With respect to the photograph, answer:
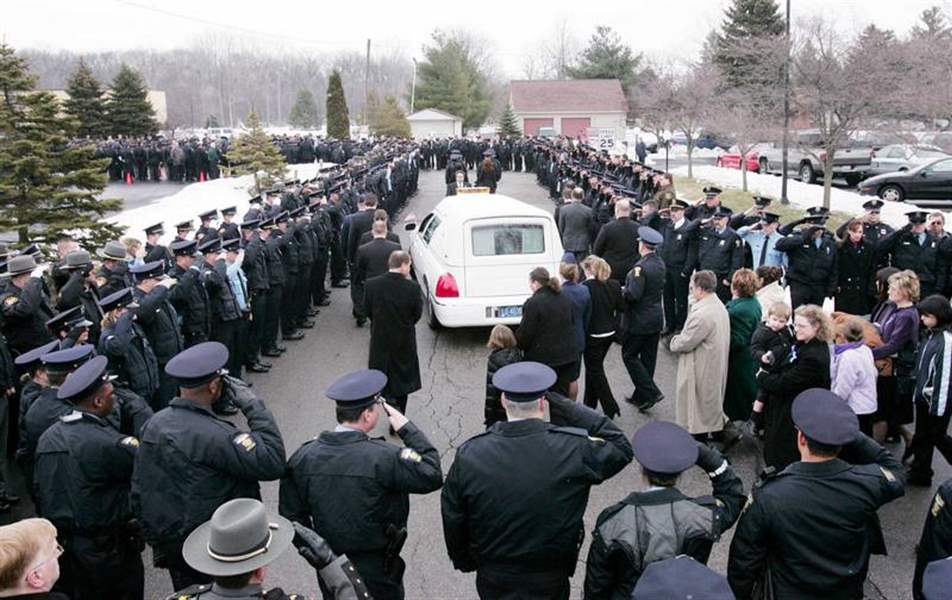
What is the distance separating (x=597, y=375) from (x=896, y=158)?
73.9ft

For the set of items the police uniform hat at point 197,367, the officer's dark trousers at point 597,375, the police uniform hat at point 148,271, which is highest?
the police uniform hat at point 148,271

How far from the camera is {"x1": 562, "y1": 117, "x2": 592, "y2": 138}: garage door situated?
60562mm

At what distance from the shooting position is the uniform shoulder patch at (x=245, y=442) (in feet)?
12.2

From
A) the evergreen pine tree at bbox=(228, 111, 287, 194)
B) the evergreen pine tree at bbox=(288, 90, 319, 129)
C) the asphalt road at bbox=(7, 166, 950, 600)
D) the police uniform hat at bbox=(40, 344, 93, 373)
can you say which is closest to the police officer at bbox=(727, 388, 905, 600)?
the asphalt road at bbox=(7, 166, 950, 600)

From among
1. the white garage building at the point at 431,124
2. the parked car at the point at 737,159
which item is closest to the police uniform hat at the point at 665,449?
the parked car at the point at 737,159

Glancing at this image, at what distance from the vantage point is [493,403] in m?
5.87

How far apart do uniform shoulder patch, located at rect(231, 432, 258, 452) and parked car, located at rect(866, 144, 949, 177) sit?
2580 centimetres

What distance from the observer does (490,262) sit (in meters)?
9.86

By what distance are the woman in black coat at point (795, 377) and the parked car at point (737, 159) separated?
28074 millimetres

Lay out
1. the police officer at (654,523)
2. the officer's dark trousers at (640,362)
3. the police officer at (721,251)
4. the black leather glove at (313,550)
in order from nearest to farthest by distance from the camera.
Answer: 1. the black leather glove at (313,550)
2. the police officer at (654,523)
3. the officer's dark trousers at (640,362)
4. the police officer at (721,251)

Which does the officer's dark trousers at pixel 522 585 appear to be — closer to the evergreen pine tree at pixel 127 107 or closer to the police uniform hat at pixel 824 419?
the police uniform hat at pixel 824 419

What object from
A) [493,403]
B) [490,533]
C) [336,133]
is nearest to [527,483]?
[490,533]

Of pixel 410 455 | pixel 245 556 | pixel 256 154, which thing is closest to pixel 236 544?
pixel 245 556

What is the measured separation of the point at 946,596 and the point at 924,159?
89.5 feet
